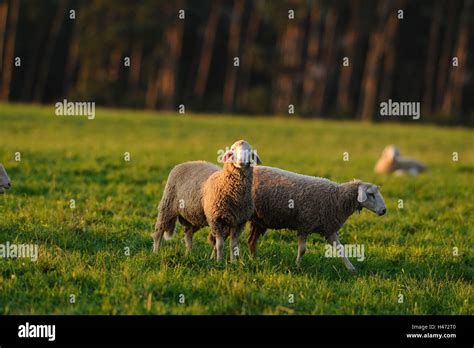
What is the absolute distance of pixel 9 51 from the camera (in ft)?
171

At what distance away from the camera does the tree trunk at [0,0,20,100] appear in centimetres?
5181

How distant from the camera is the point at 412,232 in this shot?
38.7 ft

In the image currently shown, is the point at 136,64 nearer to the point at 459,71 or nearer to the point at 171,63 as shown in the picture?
the point at 171,63

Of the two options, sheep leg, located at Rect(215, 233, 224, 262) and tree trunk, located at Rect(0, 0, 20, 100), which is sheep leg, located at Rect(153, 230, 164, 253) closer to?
sheep leg, located at Rect(215, 233, 224, 262)

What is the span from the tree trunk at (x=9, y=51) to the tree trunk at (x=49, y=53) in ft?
9.23

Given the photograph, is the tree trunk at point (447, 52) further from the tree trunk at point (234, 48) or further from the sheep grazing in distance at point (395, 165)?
the sheep grazing in distance at point (395, 165)

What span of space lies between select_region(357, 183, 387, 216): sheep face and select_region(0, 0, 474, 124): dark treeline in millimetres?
37516

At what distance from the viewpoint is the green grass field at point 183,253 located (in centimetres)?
716

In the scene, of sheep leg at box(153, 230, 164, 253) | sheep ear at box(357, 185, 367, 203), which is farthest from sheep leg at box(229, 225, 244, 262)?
sheep ear at box(357, 185, 367, 203)

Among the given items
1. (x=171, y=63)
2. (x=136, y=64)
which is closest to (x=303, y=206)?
(x=171, y=63)

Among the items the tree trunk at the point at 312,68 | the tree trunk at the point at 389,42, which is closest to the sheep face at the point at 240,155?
the tree trunk at the point at 312,68

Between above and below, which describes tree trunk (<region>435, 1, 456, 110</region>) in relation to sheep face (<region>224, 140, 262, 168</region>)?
above

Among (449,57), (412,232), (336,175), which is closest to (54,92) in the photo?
(449,57)

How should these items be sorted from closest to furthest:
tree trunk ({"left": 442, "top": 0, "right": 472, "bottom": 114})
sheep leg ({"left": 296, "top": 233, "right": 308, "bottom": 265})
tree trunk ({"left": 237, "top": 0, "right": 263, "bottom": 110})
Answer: sheep leg ({"left": 296, "top": 233, "right": 308, "bottom": 265})
tree trunk ({"left": 442, "top": 0, "right": 472, "bottom": 114})
tree trunk ({"left": 237, "top": 0, "right": 263, "bottom": 110})
